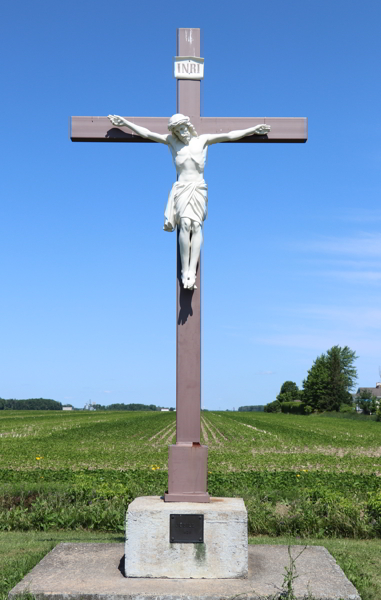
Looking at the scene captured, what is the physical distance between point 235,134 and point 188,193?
3.16 ft

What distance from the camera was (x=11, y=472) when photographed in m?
12.1

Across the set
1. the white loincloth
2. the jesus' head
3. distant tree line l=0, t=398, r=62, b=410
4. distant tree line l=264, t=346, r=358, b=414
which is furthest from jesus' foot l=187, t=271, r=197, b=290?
distant tree line l=0, t=398, r=62, b=410

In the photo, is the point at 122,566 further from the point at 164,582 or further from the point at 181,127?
the point at 181,127

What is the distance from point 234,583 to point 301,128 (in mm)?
4599

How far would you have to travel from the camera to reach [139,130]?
20.5 ft

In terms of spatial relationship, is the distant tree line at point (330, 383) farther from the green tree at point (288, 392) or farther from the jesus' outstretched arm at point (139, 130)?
the jesus' outstretched arm at point (139, 130)

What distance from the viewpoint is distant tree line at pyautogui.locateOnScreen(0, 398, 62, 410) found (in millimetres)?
147125

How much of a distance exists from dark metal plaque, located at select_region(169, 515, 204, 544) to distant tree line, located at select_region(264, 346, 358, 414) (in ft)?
277

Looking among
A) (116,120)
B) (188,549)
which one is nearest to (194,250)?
(116,120)

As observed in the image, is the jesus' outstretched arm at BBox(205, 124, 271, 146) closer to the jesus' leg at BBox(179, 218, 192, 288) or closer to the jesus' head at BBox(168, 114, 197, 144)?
the jesus' head at BBox(168, 114, 197, 144)

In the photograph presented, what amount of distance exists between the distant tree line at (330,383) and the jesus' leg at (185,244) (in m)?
84.2

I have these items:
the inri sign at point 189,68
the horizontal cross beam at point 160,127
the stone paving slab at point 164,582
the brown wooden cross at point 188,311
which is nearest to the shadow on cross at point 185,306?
the brown wooden cross at point 188,311

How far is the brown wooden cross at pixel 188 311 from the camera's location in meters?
5.55

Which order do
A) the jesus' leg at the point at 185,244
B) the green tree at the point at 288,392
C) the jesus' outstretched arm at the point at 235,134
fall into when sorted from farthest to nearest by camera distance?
the green tree at the point at 288,392
the jesus' outstretched arm at the point at 235,134
the jesus' leg at the point at 185,244
